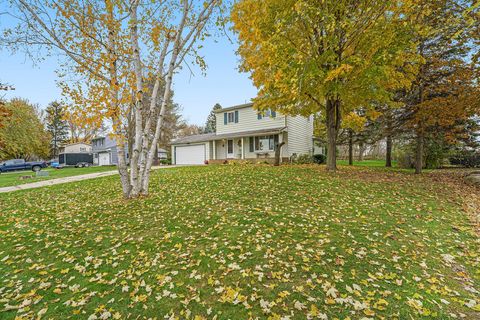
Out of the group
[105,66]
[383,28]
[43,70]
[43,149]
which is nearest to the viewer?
[105,66]

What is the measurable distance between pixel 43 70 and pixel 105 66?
2.52 meters

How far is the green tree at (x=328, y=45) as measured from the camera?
25.8 feet

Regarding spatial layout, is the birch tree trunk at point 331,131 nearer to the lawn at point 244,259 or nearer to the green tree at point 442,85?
the green tree at point 442,85

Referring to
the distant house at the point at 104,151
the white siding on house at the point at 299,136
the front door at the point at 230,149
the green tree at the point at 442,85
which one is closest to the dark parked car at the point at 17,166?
the distant house at the point at 104,151

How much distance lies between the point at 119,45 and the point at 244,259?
786 centimetres

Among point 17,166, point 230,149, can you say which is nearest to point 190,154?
point 230,149

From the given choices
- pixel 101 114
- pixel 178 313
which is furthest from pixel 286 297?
pixel 101 114

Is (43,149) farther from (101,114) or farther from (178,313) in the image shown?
(178,313)

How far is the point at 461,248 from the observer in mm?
4305

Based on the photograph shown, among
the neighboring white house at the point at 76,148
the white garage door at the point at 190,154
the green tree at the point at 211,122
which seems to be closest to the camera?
the white garage door at the point at 190,154

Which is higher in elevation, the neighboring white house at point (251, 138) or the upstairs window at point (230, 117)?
the upstairs window at point (230, 117)

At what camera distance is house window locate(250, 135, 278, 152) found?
A: 758 inches

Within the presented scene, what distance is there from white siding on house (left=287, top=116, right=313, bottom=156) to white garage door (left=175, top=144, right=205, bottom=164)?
30.8 feet

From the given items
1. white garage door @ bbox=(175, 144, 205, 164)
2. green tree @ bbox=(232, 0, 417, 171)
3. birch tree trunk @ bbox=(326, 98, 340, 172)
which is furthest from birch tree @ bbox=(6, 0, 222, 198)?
white garage door @ bbox=(175, 144, 205, 164)
